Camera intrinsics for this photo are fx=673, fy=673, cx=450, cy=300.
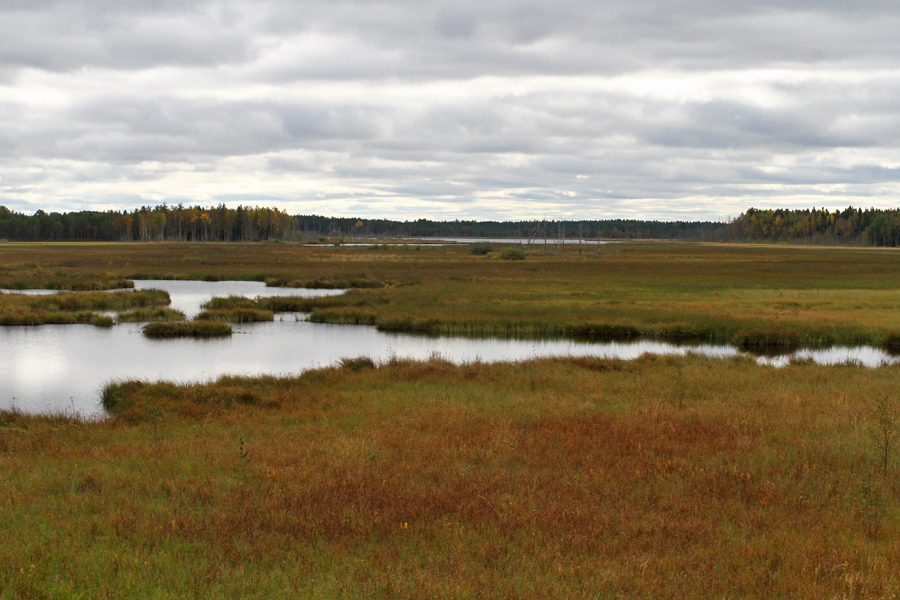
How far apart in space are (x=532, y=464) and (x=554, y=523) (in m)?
2.96

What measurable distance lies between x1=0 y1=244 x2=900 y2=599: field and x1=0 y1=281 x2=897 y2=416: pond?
15.4 ft

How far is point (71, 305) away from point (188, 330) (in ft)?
44.3

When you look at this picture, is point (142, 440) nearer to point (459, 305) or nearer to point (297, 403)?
point (297, 403)

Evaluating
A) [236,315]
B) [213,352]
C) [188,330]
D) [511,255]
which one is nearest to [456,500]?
[213,352]

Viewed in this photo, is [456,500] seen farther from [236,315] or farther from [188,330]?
[236,315]

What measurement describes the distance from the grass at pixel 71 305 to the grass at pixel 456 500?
25955mm

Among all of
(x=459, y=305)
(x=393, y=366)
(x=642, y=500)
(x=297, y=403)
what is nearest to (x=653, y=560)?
(x=642, y=500)

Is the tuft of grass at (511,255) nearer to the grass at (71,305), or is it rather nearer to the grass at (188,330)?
the grass at (71,305)

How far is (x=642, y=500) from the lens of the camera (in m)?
10.3

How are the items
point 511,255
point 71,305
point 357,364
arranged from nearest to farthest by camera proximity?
point 357,364, point 71,305, point 511,255

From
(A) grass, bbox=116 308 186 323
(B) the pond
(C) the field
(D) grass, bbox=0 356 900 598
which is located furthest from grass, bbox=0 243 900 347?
(D) grass, bbox=0 356 900 598

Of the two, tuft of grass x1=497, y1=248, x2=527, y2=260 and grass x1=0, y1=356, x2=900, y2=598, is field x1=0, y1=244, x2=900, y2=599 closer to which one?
grass x1=0, y1=356, x2=900, y2=598

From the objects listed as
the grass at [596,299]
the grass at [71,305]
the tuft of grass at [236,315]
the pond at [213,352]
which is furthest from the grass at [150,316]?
the grass at [596,299]

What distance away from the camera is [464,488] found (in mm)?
10664
